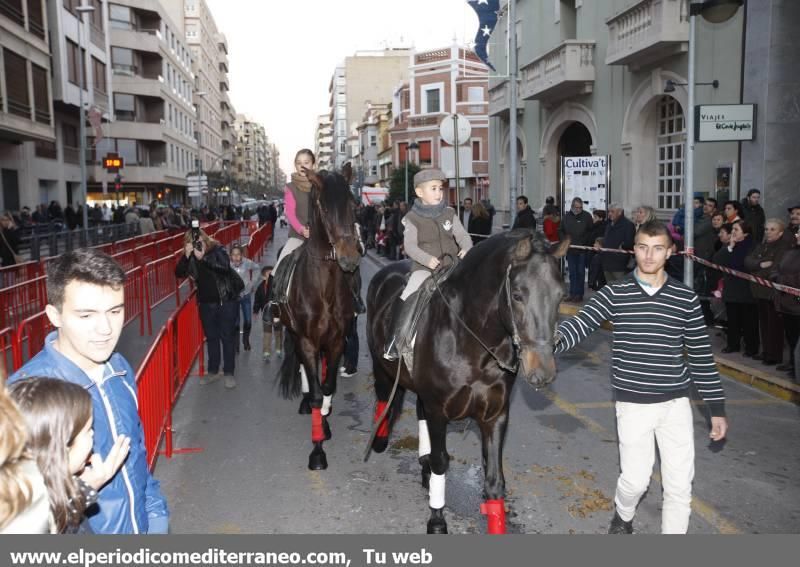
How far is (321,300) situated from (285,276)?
0.69 meters

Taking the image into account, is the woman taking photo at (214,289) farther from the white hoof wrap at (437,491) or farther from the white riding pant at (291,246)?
the white hoof wrap at (437,491)

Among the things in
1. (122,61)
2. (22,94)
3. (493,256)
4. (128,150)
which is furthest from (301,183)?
(122,61)

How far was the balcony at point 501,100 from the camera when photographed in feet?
84.8

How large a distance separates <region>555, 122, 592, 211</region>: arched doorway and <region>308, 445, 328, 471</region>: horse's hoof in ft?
62.1

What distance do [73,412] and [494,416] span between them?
285cm

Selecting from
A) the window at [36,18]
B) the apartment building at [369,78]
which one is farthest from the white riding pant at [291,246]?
the apartment building at [369,78]

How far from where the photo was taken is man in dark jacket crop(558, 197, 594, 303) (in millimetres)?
14289

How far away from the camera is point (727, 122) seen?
431 inches

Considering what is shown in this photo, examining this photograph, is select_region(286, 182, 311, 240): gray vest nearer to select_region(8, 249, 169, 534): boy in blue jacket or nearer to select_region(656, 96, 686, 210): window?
select_region(8, 249, 169, 534): boy in blue jacket

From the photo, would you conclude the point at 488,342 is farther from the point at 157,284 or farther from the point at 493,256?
the point at 157,284

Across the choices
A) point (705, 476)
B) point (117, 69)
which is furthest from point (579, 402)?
point (117, 69)

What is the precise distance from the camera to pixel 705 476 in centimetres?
557

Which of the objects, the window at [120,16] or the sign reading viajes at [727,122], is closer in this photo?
the sign reading viajes at [727,122]

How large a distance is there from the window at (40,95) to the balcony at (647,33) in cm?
2327
